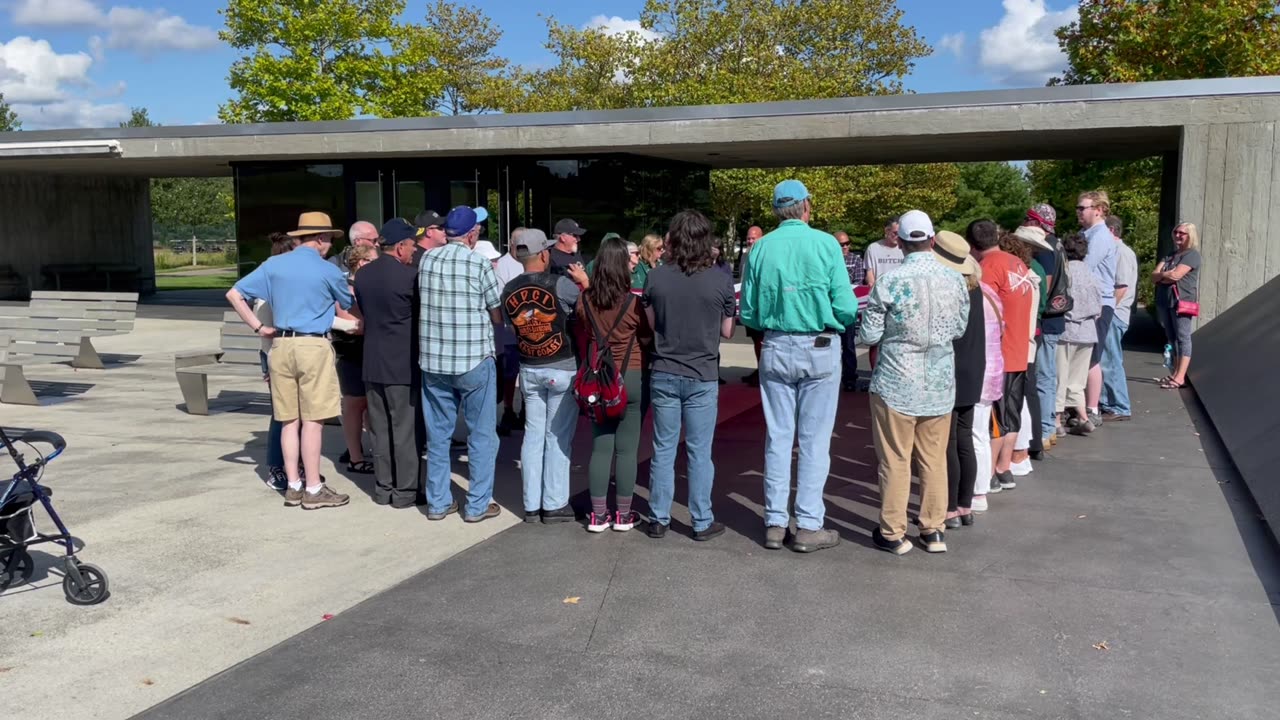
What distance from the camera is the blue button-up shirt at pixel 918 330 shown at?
5457 millimetres

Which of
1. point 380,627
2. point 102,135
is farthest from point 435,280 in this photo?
point 102,135

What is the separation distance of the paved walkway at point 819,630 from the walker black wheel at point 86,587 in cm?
112

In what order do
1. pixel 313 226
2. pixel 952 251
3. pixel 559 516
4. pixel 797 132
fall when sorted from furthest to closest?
1. pixel 797 132
2. pixel 313 226
3. pixel 559 516
4. pixel 952 251

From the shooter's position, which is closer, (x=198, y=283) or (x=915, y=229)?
(x=915, y=229)

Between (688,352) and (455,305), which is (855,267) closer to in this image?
(688,352)

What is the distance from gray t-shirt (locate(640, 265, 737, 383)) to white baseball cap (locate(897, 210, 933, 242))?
0.96 meters

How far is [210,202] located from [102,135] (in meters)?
47.3

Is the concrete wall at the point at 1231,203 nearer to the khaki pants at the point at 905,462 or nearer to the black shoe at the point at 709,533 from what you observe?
the khaki pants at the point at 905,462

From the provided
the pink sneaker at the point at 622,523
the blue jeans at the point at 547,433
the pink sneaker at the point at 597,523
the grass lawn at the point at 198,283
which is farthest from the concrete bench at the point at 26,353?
the grass lawn at the point at 198,283

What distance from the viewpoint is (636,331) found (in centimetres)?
595

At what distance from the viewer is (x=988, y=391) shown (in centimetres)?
631

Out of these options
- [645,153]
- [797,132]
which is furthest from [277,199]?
[797,132]

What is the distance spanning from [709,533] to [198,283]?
36.8 m

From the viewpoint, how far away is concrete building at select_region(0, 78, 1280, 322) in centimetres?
1324
